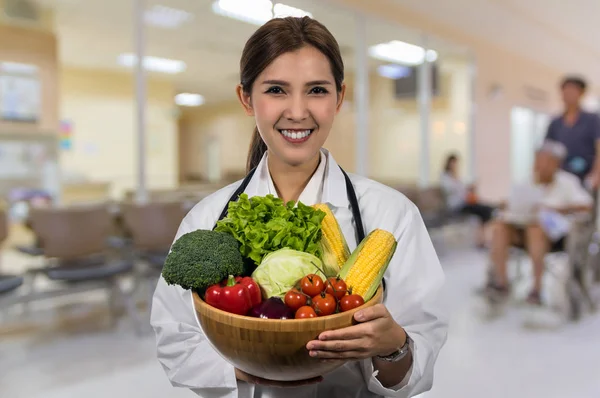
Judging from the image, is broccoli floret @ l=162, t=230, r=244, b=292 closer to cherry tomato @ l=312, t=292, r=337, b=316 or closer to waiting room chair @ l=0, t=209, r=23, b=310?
cherry tomato @ l=312, t=292, r=337, b=316

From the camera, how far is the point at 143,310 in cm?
397

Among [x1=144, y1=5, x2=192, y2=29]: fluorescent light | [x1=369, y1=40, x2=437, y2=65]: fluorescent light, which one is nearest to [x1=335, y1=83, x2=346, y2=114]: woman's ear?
[x1=144, y1=5, x2=192, y2=29]: fluorescent light

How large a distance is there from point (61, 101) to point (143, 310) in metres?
2.21

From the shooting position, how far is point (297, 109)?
2.70ft

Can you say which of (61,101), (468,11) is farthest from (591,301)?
(61,101)

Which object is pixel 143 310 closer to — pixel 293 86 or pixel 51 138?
pixel 51 138

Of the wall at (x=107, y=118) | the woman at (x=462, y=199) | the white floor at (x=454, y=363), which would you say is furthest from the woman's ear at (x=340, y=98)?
the wall at (x=107, y=118)

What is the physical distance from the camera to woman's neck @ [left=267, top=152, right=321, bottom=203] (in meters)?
0.94

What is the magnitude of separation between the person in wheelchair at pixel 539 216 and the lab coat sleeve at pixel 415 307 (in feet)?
10.9

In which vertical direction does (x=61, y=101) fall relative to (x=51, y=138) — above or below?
above

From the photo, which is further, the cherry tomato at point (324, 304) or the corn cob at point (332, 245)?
the corn cob at point (332, 245)

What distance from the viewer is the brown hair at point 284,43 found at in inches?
32.6

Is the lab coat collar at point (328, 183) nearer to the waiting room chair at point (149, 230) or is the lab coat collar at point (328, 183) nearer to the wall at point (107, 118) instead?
the waiting room chair at point (149, 230)

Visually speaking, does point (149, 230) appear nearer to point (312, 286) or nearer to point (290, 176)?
point (290, 176)
